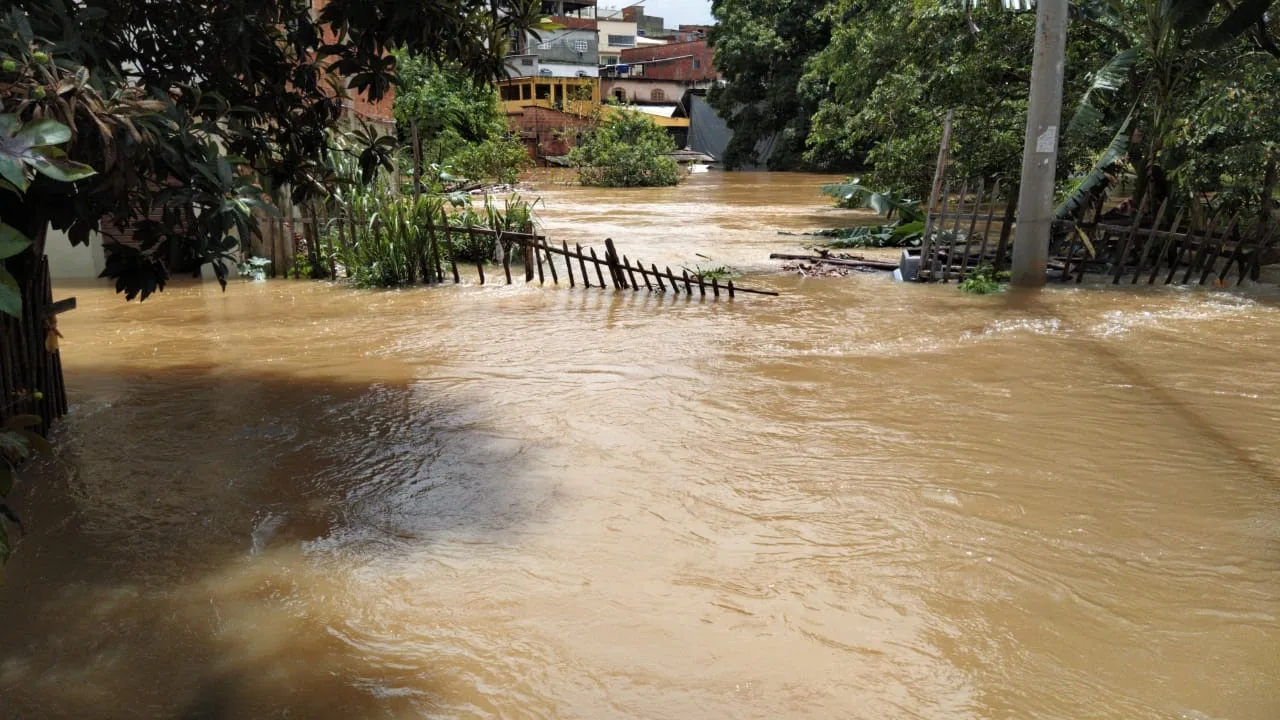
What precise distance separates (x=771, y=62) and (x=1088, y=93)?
28.8m

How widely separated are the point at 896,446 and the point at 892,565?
1586mm

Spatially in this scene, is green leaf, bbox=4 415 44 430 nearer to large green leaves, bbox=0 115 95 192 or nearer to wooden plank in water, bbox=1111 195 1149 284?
large green leaves, bbox=0 115 95 192

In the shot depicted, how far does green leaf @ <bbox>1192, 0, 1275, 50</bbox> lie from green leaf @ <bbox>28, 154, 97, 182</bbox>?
7067 mm

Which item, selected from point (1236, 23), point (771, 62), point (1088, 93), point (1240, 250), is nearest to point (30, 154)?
point (1236, 23)

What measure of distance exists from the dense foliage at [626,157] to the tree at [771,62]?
6.47 metres

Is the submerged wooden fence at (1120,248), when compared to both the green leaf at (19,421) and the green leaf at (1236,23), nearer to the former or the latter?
the green leaf at (1236,23)

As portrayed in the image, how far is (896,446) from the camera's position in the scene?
5621 millimetres

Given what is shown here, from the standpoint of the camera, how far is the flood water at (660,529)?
10.9 ft

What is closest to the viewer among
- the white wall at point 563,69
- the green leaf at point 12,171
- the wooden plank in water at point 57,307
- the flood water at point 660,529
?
the green leaf at point 12,171

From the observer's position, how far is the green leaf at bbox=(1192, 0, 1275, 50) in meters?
6.86

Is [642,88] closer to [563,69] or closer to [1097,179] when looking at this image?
[563,69]

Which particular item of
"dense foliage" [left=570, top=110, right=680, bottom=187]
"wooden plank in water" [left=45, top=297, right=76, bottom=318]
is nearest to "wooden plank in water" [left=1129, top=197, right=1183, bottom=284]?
"wooden plank in water" [left=45, top=297, right=76, bottom=318]

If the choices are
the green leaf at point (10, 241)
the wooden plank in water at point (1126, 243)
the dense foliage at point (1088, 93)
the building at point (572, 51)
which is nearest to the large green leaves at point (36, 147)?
the green leaf at point (10, 241)

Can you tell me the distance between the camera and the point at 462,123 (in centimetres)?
3020
